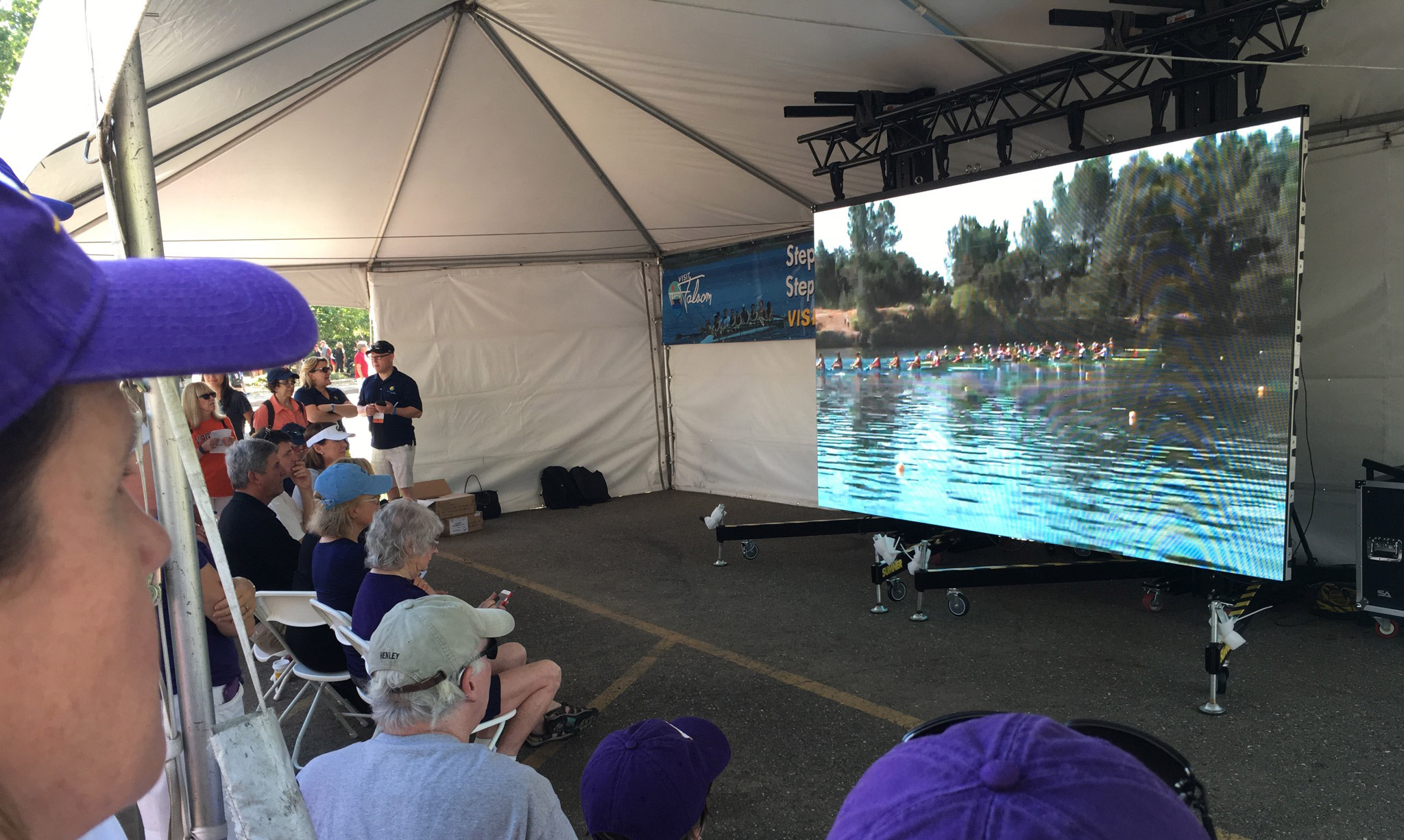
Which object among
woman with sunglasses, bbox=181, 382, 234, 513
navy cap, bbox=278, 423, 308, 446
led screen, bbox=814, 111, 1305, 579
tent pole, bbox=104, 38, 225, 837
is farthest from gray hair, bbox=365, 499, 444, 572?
led screen, bbox=814, 111, 1305, 579

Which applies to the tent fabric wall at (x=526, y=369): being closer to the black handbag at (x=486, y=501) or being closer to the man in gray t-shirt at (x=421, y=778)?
the black handbag at (x=486, y=501)

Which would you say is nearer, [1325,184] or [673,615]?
[1325,184]

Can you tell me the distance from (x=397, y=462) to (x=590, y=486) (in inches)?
87.8

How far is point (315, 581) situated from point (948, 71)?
448 centimetres

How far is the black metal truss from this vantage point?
3.57 metres

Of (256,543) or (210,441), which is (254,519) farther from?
(210,441)

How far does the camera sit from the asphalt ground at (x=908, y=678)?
2941 mm

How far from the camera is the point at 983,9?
12.3ft

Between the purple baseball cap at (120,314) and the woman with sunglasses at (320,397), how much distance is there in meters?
6.67

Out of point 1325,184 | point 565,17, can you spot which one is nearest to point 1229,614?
point 1325,184

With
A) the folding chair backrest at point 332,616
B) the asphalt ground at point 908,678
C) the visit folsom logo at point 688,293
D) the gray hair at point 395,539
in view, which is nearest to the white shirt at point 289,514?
the asphalt ground at point 908,678

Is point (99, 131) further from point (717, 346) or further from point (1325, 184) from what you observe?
point (717, 346)

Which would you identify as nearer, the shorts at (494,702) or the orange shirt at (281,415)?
the shorts at (494,702)

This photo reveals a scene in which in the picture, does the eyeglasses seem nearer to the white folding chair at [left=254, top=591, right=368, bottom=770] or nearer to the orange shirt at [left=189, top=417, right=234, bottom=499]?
the white folding chair at [left=254, top=591, right=368, bottom=770]
